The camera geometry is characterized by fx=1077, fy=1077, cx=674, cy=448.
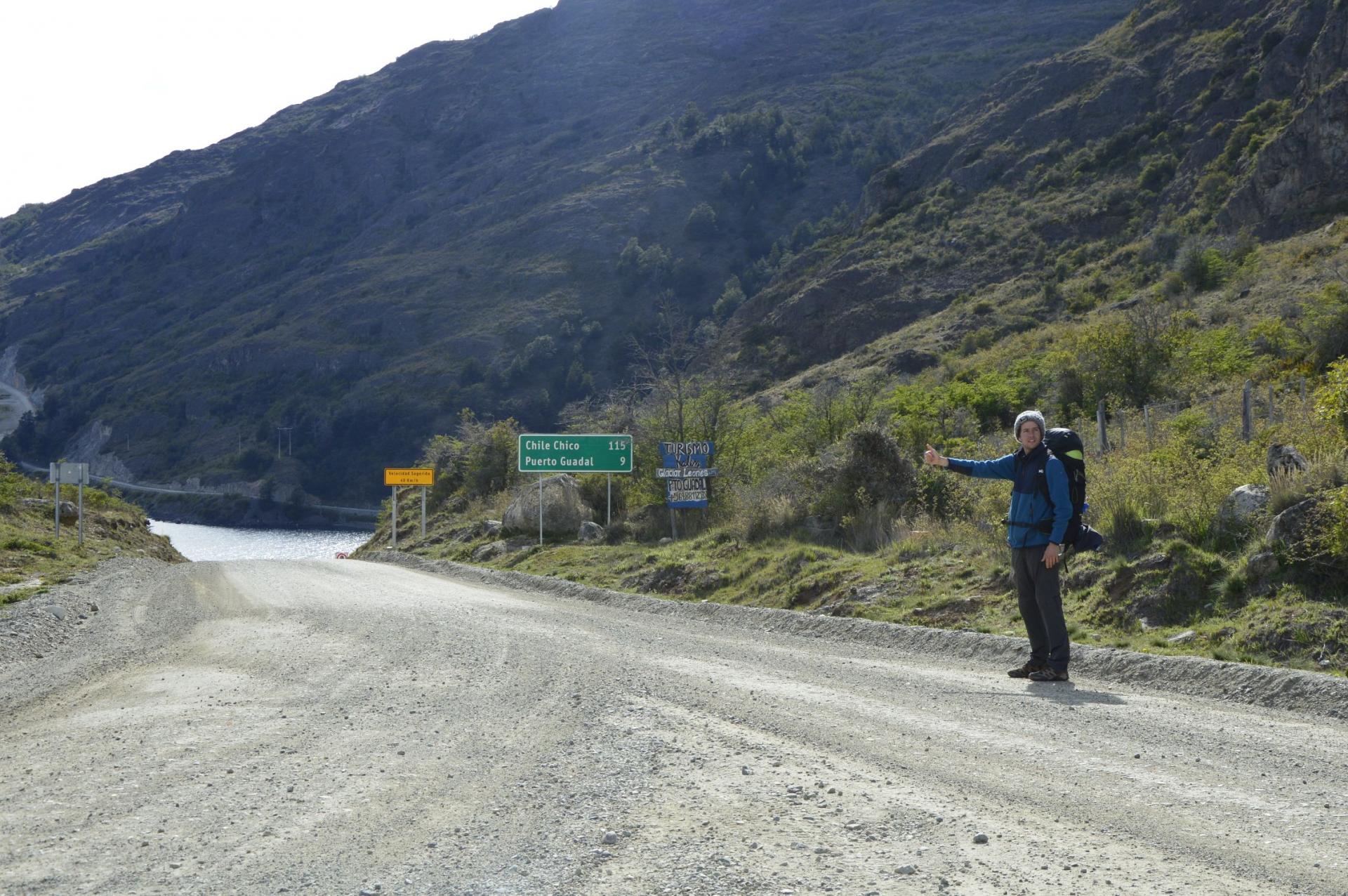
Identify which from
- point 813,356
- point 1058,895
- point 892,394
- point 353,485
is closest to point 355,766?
point 1058,895

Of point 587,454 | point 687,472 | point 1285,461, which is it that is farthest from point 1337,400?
point 587,454

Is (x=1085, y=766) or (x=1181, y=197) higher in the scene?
(x=1181, y=197)

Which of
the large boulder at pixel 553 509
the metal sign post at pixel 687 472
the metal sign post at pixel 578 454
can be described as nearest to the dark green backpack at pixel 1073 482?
the metal sign post at pixel 687 472

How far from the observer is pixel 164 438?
122000mm

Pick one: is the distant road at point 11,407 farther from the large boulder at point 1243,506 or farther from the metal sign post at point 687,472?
the large boulder at point 1243,506

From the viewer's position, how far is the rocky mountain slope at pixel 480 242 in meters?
113

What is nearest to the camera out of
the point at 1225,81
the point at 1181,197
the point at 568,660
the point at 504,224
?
the point at 568,660

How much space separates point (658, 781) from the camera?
4.97 meters

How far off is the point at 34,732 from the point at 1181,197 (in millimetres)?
59113

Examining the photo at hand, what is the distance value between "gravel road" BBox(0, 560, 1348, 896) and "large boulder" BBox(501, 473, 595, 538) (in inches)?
740

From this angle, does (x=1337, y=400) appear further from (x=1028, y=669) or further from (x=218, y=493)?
(x=218, y=493)

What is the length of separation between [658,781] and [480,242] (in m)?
→ 133

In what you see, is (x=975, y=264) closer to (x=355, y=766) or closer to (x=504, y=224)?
(x=355, y=766)

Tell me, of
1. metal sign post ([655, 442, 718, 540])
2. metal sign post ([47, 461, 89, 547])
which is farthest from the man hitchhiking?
metal sign post ([47, 461, 89, 547])
